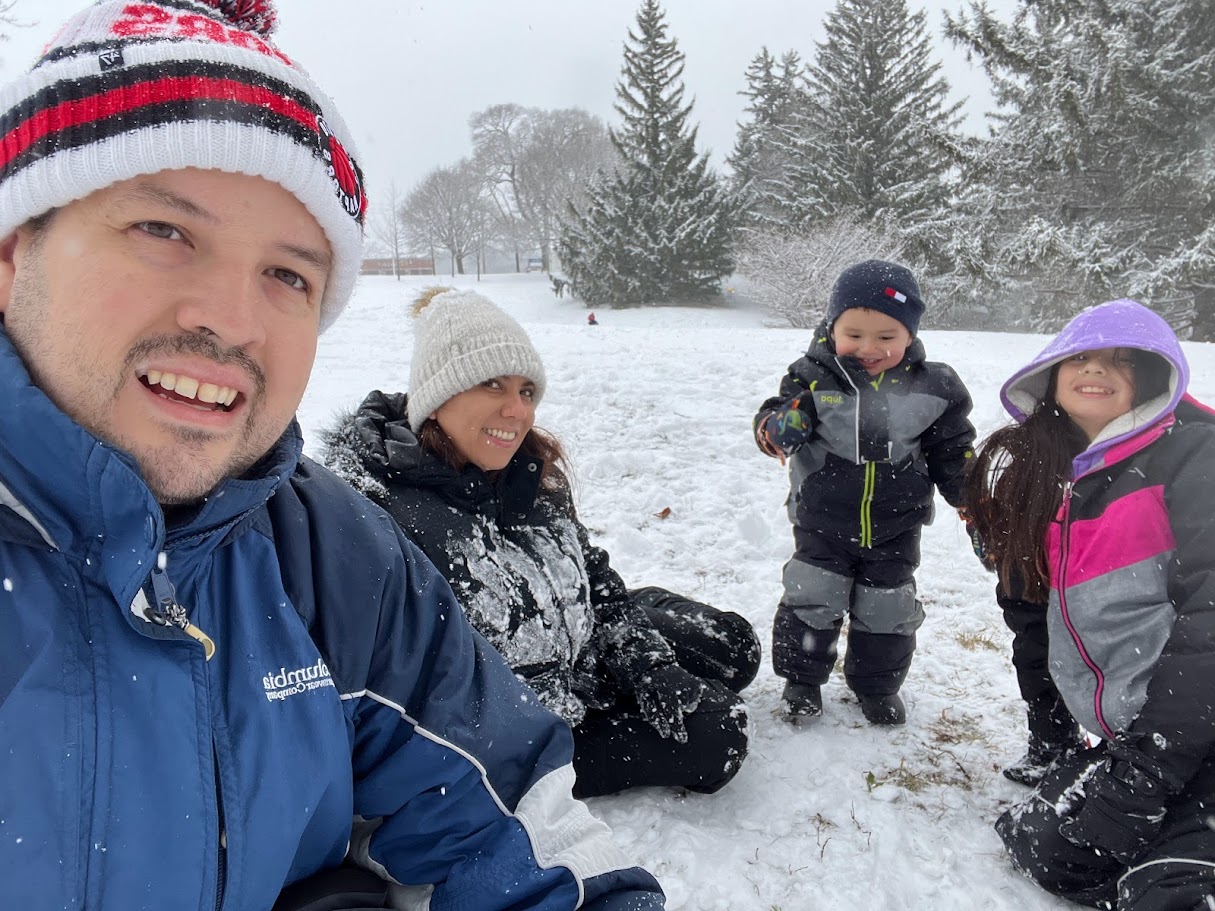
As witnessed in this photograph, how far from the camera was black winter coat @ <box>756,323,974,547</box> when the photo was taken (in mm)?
2967

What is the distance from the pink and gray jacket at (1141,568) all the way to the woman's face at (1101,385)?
0.07 meters

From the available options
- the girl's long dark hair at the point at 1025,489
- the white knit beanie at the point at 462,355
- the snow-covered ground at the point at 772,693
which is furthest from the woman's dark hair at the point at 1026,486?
the white knit beanie at the point at 462,355

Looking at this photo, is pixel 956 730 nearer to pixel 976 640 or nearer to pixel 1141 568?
pixel 976 640

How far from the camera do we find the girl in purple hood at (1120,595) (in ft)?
6.30

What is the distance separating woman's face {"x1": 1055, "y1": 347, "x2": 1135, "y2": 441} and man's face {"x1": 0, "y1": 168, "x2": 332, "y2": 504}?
7.57 feet

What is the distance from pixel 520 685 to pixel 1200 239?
1913 cm

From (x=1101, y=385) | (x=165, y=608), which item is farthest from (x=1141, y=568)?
(x=165, y=608)

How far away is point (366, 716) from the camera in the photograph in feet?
4.60

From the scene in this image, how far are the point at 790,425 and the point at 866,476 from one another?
1.23 feet

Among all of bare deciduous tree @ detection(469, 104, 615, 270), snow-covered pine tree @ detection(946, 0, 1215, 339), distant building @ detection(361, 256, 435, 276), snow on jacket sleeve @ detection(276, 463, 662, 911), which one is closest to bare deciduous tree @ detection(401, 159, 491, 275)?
bare deciduous tree @ detection(469, 104, 615, 270)

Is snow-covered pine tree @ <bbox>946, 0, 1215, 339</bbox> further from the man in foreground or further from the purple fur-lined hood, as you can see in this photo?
the man in foreground

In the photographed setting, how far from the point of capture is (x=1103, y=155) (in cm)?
1738

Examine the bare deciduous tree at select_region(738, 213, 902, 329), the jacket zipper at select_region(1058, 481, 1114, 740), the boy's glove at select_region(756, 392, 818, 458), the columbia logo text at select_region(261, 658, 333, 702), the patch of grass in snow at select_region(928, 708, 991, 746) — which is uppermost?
the bare deciduous tree at select_region(738, 213, 902, 329)

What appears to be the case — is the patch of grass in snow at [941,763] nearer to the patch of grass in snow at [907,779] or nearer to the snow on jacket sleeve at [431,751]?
the patch of grass in snow at [907,779]
